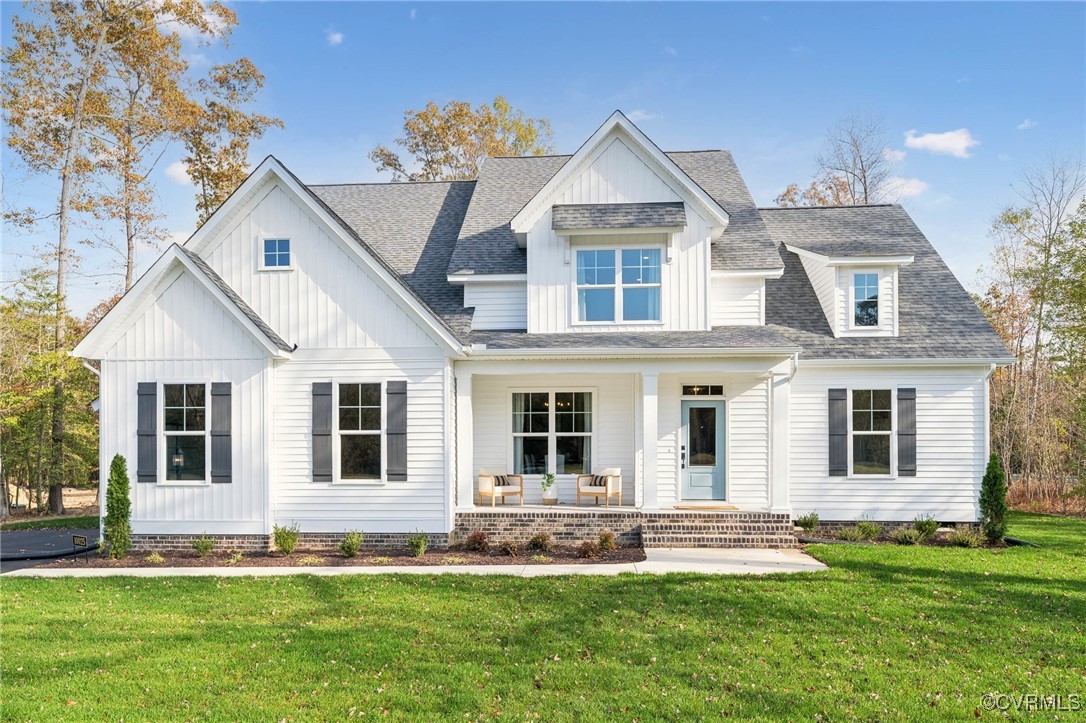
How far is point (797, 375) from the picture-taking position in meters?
14.0

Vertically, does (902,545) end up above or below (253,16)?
below

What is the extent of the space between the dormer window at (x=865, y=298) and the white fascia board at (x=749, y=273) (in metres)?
2.03

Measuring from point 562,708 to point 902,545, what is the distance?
955 centimetres

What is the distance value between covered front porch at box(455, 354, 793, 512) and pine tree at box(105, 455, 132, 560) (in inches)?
230

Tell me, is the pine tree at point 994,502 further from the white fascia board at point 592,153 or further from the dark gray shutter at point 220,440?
the dark gray shutter at point 220,440

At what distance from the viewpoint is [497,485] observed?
555 inches

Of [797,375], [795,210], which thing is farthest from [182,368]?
[795,210]

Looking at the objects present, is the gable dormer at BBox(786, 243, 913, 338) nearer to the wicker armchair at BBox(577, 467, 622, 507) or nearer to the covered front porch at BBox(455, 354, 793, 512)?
the covered front porch at BBox(455, 354, 793, 512)

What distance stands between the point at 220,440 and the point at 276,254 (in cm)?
360

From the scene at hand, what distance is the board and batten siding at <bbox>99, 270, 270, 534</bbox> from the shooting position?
12.1m

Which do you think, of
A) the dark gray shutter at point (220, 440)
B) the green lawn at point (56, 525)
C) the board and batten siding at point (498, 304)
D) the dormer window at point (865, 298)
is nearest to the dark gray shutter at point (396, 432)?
the board and batten siding at point (498, 304)

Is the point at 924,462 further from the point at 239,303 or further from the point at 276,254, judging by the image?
the point at 239,303

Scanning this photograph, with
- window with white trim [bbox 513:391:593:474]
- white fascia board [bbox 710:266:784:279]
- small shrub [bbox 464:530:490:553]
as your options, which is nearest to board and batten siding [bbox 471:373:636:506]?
window with white trim [bbox 513:391:593:474]

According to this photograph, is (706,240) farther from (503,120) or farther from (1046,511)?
(503,120)
